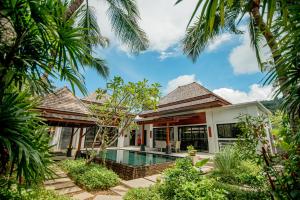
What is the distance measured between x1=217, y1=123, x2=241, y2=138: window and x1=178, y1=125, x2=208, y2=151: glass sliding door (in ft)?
6.31

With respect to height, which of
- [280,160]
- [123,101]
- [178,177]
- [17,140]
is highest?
[123,101]

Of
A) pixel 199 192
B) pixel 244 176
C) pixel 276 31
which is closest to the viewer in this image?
pixel 276 31

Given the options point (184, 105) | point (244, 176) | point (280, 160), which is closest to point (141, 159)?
point (184, 105)

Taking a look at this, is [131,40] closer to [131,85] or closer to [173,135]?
[131,85]

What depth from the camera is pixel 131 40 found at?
812cm

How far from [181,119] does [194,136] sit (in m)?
2.50

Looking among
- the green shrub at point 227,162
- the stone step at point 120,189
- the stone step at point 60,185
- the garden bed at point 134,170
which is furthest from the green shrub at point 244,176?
the stone step at point 60,185

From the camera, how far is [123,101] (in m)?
7.89

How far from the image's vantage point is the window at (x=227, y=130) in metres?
13.1

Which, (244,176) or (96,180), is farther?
(96,180)

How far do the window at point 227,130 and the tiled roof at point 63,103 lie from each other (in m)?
11.0

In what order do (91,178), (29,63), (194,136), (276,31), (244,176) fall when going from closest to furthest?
(29,63)
(276,31)
(244,176)
(91,178)
(194,136)

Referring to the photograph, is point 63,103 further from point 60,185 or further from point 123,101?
point 60,185

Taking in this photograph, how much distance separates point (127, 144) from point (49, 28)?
2333 centimetres
